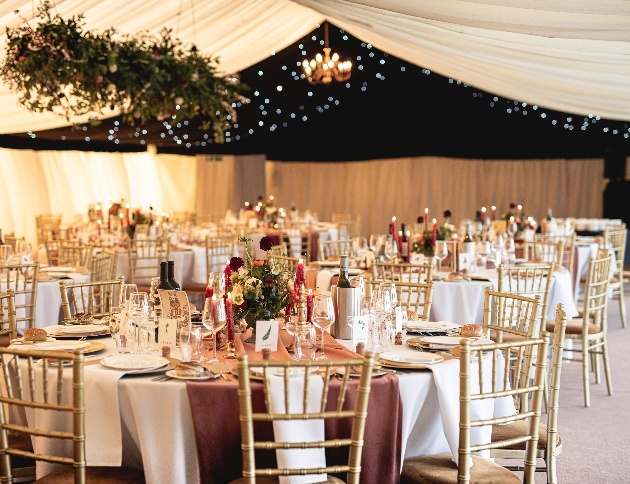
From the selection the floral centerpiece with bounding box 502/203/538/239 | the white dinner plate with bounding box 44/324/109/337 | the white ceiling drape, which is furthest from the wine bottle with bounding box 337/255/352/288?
the floral centerpiece with bounding box 502/203/538/239

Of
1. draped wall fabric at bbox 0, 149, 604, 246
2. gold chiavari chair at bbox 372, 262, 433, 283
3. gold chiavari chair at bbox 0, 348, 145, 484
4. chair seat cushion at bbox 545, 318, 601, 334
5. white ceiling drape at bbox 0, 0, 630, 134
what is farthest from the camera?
draped wall fabric at bbox 0, 149, 604, 246

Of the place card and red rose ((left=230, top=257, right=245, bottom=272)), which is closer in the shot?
the place card

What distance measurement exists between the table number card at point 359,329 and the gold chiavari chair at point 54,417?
116 cm

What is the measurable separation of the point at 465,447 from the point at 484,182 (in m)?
14.2

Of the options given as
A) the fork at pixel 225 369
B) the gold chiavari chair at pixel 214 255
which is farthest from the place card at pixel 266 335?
the gold chiavari chair at pixel 214 255

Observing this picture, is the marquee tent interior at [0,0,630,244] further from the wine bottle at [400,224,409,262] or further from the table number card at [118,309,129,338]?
the table number card at [118,309,129,338]

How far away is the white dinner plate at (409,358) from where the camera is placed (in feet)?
→ 11.1

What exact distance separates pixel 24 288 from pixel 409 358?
359cm

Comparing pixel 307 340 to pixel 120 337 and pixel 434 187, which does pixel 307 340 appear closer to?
pixel 120 337

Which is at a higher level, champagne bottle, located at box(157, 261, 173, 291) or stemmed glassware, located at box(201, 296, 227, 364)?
champagne bottle, located at box(157, 261, 173, 291)

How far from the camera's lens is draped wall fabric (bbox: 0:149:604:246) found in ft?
48.8

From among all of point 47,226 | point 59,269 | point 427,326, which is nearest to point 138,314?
point 427,326

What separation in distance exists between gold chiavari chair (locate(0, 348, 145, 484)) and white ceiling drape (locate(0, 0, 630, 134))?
287 cm

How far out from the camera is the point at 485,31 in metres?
5.32
